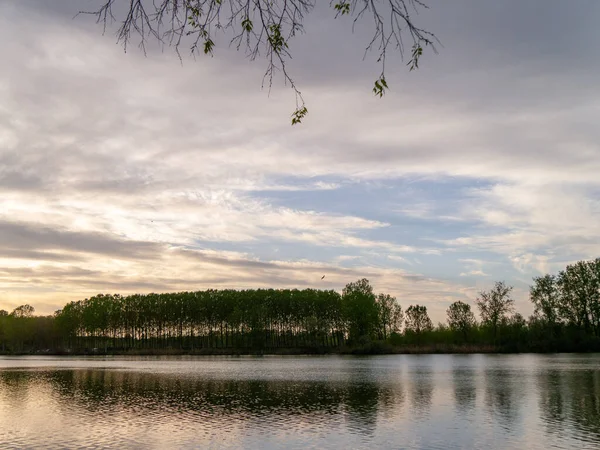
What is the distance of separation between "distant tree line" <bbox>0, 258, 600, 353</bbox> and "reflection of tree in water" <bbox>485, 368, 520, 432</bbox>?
61.6 m

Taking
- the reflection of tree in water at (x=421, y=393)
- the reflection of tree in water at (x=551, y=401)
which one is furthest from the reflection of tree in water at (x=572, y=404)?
the reflection of tree in water at (x=421, y=393)

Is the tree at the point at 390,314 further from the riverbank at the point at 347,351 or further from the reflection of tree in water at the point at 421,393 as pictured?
the reflection of tree in water at the point at 421,393

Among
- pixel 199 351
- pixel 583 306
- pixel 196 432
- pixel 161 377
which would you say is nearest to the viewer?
pixel 196 432

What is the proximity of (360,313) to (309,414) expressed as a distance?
340ft

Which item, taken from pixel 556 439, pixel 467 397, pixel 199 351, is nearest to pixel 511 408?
pixel 467 397

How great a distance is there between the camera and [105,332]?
158 m

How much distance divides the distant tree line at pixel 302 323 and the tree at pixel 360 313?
244 millimetres

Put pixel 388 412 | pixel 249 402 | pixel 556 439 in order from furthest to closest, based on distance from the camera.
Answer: pixel 249 402 < pixel 388 412 < pixel 556 439

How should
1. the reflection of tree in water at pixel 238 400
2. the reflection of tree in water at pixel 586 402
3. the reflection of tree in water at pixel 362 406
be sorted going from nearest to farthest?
the reflection of tree in water at pixel 586 402 → the reflection of tree in water at pixel 362 406 → the reflection of tree in water at pixel 238 400

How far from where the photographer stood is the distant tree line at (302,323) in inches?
4146

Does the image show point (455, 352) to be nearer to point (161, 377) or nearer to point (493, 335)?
point (493, 335)

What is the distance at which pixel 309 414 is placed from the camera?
28.8m

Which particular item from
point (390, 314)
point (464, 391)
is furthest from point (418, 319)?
point (464, 391)

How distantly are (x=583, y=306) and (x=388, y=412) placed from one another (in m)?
90.9
